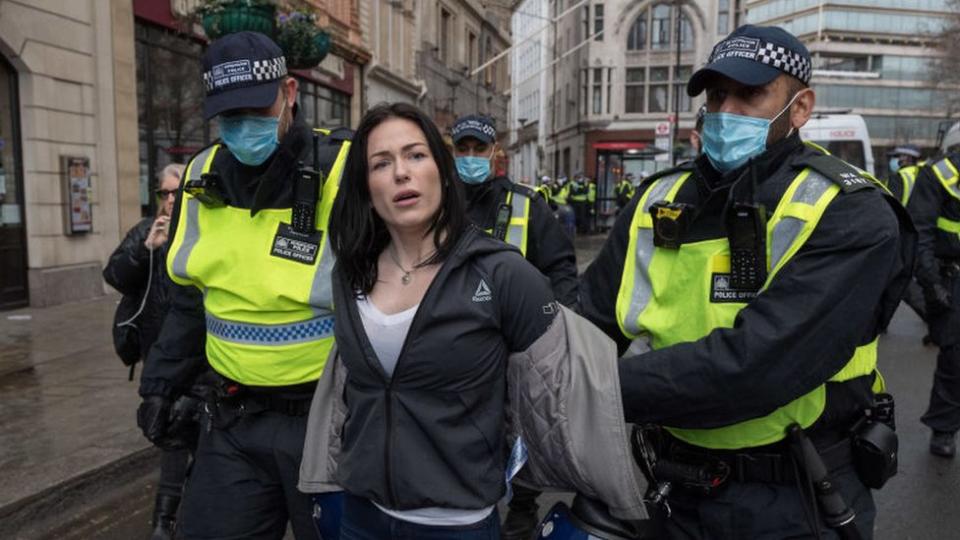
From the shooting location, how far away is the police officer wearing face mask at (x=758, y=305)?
1.76m

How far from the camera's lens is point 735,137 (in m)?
2.08

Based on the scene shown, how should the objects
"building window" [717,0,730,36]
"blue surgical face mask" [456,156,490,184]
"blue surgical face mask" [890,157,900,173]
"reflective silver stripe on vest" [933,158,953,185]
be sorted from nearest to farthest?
"blue surgical face mask" [456,156,490,184] → "reflective silver stripe on vest" [933,158,953,185] → "blue surgical face mask" [890,157,900,173] → "building window" [717,0,730,36]

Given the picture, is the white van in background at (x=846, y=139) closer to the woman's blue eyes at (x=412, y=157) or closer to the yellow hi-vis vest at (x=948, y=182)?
the yellow hi-vis vest at (x=948, y=182)

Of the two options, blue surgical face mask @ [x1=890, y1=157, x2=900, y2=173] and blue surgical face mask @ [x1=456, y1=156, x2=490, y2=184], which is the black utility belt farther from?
blue surgical face mask @ [x1=890, y1=157, x2=900, y2=173]

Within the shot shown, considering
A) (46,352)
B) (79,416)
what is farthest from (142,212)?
(79,416)

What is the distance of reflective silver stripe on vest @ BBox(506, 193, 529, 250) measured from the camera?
4.30 meters

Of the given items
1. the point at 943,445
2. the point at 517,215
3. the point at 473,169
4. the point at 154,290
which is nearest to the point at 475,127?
the point at 473,169

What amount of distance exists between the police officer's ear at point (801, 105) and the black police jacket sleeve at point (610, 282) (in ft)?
1.58

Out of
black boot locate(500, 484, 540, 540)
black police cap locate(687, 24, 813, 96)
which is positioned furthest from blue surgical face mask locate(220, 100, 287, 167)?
black boot locate(500, 484, 540, 540)

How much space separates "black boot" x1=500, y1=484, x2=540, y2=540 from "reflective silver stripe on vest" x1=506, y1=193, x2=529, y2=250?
4.48 ft

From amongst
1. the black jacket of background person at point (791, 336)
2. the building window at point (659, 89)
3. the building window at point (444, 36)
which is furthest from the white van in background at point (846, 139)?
the building window at point (659, 89)

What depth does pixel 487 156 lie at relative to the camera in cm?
477

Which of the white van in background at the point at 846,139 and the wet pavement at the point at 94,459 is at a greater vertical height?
the white van in background at the point at 846,139

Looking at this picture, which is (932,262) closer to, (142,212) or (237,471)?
(237,471)
